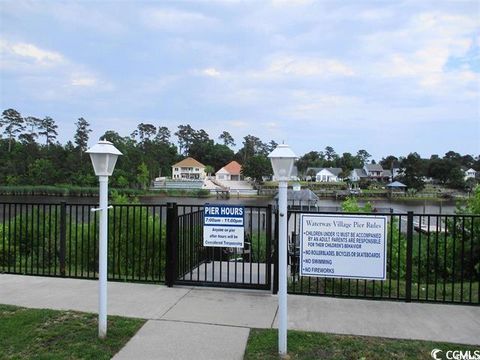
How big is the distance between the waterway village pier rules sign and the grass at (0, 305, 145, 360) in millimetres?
1661

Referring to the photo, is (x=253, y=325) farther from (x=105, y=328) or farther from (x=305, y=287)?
(x=305, y=287)

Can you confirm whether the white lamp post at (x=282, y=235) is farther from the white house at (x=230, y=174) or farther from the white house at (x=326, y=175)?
the white house at (x=230, y=174)

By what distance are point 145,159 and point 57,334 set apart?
323 feet

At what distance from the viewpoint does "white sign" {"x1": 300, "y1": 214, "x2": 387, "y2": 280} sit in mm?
5348

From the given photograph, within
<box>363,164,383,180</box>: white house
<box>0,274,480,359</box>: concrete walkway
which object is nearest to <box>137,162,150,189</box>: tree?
<box>363,164,383,180</box>: white house

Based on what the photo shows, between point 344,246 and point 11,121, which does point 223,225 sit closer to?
point 344,246

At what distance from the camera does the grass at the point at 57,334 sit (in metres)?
3.98

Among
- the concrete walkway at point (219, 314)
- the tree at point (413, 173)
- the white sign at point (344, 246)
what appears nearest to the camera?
the concrete walkway at point (219, 314)

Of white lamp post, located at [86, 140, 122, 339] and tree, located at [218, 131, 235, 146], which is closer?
white lamp post, located at [86, 140, 122, 339]

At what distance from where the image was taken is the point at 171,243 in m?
6.25

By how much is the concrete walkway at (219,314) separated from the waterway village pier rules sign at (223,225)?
0.77 metres

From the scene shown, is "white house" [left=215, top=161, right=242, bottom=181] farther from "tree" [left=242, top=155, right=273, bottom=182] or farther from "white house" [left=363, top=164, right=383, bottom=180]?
"white house" [left=363, top=164, right=383, bottom=180]

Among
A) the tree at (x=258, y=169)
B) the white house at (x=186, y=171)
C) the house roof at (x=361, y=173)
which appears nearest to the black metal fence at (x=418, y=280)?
the tree at (x=258, y=169)

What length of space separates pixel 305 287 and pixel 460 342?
8.67ft
